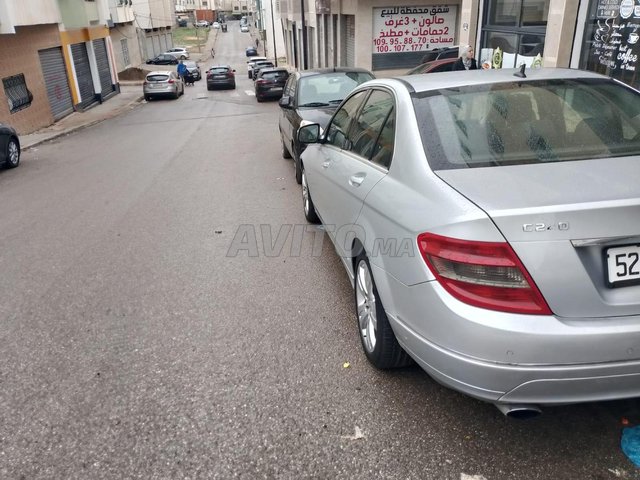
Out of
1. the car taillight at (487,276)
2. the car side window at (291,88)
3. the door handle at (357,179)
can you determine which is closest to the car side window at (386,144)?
the door handle at (357,179)

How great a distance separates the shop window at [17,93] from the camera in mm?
15919

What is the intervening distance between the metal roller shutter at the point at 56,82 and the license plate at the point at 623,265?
2087 cm

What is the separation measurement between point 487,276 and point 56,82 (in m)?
21.9

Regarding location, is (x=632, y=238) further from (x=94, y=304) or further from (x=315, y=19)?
(x=315, y=19)

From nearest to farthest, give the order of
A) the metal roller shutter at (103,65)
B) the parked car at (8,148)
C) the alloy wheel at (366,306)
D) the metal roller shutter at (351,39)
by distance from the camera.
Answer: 1. the alloy wheel at (366,306)
2. the parked car at (8,148)
3. the metal roller shutter at (351,39)
4. the metal roller shutter at (103,65)

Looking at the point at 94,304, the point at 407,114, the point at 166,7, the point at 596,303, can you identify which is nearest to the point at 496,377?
the point at 596,303

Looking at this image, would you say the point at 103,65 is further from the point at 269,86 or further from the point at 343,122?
the point at 343,122

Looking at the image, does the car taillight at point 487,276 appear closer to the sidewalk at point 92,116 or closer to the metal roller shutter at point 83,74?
the sidewalk at point 92,116

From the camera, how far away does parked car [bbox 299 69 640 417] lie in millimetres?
2078

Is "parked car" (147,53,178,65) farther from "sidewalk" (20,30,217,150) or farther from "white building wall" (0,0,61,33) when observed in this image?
"white building wall" (0,0,61,33)

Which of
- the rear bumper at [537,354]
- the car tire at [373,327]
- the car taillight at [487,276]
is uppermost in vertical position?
the car taillight at [487,276]

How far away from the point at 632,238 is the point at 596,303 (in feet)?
0.96

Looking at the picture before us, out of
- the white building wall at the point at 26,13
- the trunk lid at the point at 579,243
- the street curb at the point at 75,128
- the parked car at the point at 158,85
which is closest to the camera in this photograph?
the trunk lid at the point at 579,243

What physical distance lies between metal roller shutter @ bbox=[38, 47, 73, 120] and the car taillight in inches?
805
